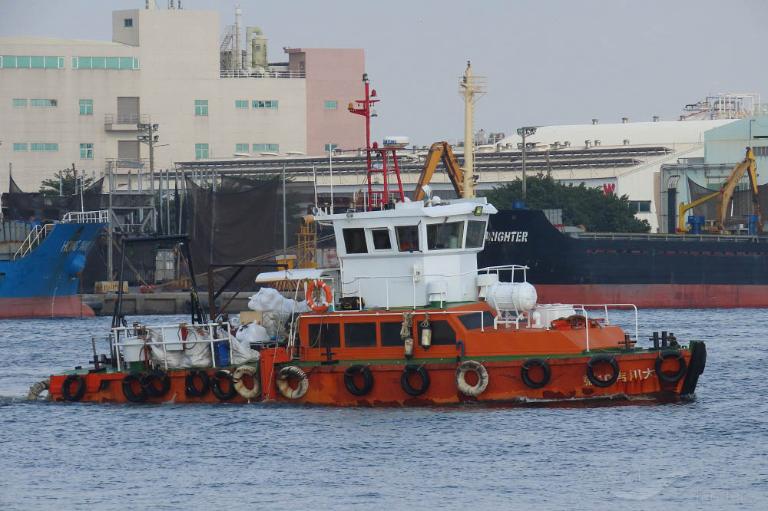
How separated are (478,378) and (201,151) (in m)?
101

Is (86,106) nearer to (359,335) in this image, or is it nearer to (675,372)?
(359,335)

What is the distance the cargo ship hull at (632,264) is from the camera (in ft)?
259

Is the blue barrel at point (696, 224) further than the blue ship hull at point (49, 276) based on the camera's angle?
Yes

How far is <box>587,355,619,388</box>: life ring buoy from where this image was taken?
3188 cm

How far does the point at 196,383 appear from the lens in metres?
34.7

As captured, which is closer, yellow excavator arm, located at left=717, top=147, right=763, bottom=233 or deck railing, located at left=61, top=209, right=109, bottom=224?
deck railing, located at left=61, top=209, right=109, bottom=224

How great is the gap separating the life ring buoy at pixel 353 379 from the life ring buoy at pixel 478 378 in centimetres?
190

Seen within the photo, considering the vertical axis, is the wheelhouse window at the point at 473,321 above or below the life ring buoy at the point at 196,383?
above

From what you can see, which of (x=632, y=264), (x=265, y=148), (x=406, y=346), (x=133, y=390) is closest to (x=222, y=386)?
(x=133, y=390)

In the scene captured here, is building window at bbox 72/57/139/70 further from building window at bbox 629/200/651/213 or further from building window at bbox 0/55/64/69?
building window at bbox 629/200/651/213

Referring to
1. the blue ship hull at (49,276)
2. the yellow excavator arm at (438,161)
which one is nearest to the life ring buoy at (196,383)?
the yellow excavator arm at (438,161)

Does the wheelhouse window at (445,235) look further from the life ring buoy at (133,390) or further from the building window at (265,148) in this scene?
the building window at (265,148)

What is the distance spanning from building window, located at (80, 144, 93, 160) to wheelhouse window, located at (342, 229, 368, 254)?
97184mm

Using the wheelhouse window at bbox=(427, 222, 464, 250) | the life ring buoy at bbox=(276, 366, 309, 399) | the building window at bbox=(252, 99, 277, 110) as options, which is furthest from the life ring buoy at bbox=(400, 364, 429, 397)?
the building window at bbox=(252, 99, 277, 110)
